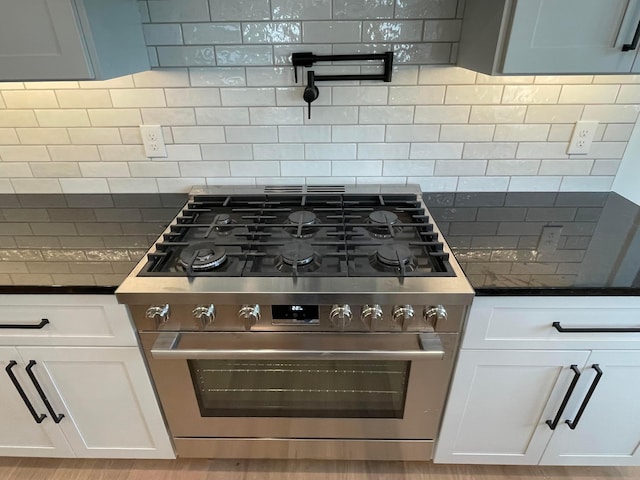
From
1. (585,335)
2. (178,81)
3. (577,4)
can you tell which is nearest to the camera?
(577,4)

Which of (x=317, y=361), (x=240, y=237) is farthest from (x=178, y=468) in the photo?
(x=240, y=237)

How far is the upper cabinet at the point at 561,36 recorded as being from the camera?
3.08 ft

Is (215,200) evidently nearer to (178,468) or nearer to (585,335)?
(178,468)

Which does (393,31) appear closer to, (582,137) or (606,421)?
(582,137)

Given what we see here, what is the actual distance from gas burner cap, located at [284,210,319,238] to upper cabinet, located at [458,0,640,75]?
67cm

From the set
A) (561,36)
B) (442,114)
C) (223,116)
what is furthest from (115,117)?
(561,36)

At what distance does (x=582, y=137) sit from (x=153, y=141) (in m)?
1.59

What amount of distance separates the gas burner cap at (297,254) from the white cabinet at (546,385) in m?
0.47

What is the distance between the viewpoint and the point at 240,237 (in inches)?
47.6

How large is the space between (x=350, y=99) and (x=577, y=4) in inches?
26.7

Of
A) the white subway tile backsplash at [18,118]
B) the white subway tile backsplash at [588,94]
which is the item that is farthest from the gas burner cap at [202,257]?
the white subway tile backsplash at [588,94]

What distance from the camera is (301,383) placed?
118cm

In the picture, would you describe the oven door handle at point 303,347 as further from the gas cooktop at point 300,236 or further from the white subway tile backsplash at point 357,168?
the white subway tile backsplash at point 357,168

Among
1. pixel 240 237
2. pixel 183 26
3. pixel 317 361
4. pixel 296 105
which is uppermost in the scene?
pixel 183 26
